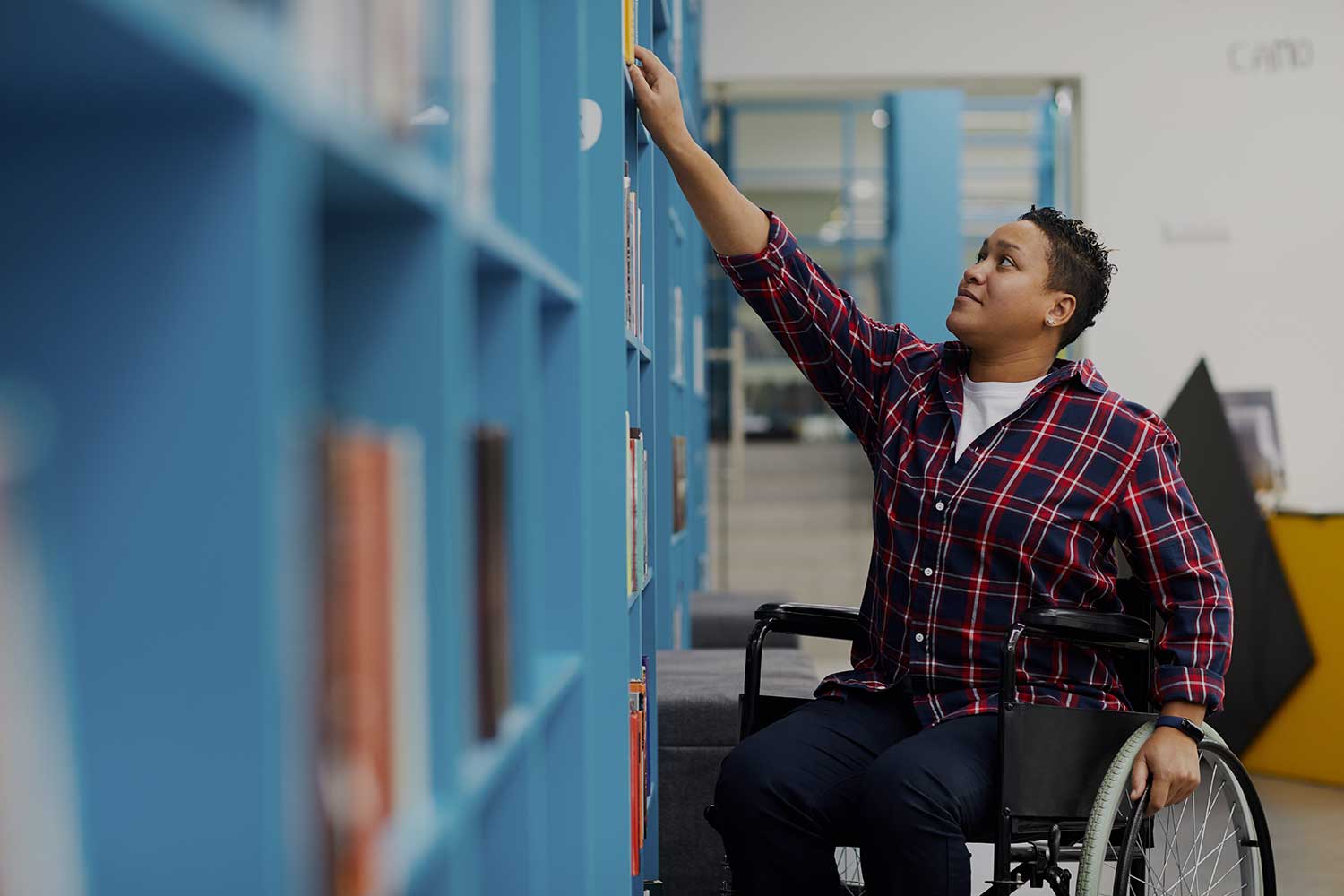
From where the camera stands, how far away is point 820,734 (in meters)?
1.86

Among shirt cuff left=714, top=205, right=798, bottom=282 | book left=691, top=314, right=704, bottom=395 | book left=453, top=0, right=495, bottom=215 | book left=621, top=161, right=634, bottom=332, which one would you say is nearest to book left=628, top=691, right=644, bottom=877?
book left=621, top=161, right=634, bottom=332

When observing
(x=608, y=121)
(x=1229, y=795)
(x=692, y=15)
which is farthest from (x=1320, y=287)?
(x=608, y=121)

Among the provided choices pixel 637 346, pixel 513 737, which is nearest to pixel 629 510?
pixel 637 346

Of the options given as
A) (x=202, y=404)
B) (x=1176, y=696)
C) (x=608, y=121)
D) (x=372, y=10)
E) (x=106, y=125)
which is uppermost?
(x=608, y=121)

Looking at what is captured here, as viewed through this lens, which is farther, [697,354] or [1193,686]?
[697,354]

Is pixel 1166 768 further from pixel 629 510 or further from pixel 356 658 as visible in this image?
pixel 356 658

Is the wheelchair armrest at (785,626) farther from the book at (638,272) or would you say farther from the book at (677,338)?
the book at (677,338)

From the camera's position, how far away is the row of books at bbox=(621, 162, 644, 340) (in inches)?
74.4

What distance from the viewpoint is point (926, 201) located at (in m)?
5.61

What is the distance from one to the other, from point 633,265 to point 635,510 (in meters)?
0.39

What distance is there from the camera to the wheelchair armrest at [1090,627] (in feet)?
5.65

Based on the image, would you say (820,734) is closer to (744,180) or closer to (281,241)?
(281,241)

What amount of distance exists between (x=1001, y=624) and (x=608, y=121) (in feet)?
2.88

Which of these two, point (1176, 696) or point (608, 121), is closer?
point (608, 121)
